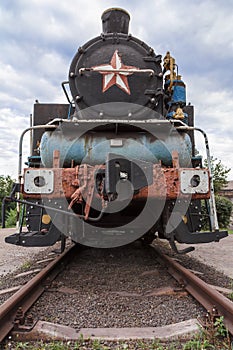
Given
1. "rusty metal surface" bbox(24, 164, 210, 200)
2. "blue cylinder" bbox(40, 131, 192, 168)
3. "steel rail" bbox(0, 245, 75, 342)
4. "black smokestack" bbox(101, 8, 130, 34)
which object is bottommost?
"steel rail" bbox(0, 245, 75, 342)

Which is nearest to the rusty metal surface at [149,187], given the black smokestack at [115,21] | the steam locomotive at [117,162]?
the steam locomotive at [117,162]

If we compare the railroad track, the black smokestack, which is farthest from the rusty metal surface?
the black smokestack

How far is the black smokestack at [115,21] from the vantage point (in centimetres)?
507

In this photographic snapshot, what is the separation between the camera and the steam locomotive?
3.31 metres

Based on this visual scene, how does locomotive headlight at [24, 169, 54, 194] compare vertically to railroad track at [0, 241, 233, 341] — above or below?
above

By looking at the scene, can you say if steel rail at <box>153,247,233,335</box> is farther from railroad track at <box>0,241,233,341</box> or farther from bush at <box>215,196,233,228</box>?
bush at <box>215,196,233,228</box>

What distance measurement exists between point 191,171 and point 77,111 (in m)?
1.99

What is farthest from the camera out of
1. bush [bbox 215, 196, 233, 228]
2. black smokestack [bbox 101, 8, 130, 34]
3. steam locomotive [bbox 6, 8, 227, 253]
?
bush [bbox 215, 196, 233, 228]

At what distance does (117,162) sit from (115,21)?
3027 millimetres

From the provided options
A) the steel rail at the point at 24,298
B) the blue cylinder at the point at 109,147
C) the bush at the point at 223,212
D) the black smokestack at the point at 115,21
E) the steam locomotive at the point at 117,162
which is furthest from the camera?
the bush at the point at 223,212

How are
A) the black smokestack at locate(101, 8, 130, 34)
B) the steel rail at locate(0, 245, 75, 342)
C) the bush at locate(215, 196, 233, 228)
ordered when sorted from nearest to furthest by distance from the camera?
the steel rail at locate(0, 245, 75, 342), the black smokestack at locate(101, 8, 130, 34), the bush at locate(215, 196, 233, 228)

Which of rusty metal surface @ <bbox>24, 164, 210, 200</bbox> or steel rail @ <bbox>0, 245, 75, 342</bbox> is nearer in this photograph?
steel rail @ <bbox>0, 245, 75, 342</bbox>

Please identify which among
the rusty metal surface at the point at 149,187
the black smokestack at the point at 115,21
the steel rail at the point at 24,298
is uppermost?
the black smokestack at the point at 115,21

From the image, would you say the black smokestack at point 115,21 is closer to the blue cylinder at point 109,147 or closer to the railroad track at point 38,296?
the blue cylinder at point 109,147
